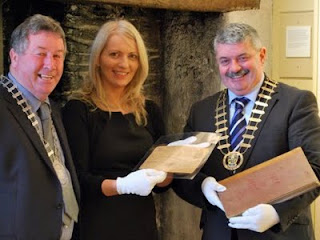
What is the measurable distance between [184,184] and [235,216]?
29 centimetres

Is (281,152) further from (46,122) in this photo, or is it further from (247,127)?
(46,122)

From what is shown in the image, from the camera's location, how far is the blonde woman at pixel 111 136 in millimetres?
1854

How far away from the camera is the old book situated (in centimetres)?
154

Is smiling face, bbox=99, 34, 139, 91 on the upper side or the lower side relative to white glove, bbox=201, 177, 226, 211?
upper

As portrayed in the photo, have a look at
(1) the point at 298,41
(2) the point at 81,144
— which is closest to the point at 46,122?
(2) the point at 81,144

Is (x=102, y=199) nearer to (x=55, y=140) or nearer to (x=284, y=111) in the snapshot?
(x=55, y=140)

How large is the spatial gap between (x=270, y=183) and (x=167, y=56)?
1246 millimetres

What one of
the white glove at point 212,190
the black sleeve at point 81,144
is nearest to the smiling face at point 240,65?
the white glove at point 212,190

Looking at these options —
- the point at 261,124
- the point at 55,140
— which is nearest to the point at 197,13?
the point at 261,124

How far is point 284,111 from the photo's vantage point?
5.59 ft

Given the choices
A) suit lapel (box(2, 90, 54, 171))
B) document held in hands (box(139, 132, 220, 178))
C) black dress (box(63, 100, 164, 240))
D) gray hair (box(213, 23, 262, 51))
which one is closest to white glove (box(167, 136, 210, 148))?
document held in hands (box(139, 132, 220, 178))

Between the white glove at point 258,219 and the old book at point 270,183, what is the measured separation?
0.07 ft

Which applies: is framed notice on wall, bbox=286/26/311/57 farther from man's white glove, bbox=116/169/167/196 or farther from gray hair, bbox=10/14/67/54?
gray hair, bbox=10/14/67/54

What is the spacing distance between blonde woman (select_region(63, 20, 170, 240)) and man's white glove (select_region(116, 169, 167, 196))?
65 millimetres
